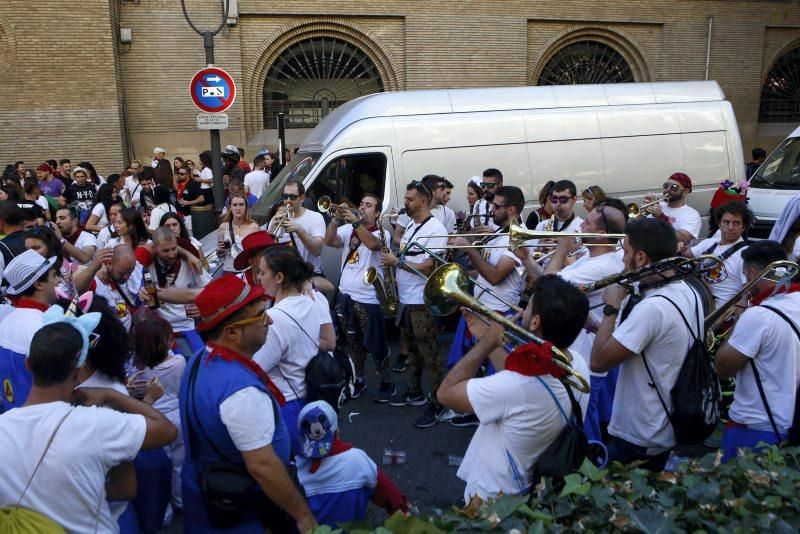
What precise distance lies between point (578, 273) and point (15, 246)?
155 inches

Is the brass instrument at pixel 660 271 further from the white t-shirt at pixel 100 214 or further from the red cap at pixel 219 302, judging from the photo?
the white t-shirt at pixel 100 214

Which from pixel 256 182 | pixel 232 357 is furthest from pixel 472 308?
pixel 256 182

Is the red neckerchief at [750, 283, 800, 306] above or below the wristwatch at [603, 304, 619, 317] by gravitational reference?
above

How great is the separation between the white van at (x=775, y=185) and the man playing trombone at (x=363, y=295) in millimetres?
5033

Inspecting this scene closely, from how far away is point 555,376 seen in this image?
255 centimetres

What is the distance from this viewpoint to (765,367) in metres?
3.27

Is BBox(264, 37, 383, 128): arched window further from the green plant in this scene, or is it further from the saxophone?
the green plant

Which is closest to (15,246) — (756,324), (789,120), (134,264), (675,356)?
(134,264)

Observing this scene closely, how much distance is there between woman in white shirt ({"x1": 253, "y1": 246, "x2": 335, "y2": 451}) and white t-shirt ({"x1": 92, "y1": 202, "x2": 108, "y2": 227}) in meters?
5.38

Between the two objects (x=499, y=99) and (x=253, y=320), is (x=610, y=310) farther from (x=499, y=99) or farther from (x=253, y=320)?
(x=499, y=99)

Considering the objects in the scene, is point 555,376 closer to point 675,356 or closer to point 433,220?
point 675,356

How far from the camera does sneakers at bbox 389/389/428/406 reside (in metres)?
6.09

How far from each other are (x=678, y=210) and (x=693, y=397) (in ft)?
14.4

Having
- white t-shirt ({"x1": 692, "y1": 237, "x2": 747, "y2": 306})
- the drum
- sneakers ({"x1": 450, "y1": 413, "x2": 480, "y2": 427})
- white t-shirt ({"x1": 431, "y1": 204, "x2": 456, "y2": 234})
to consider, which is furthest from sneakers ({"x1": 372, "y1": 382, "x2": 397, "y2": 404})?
the drum
